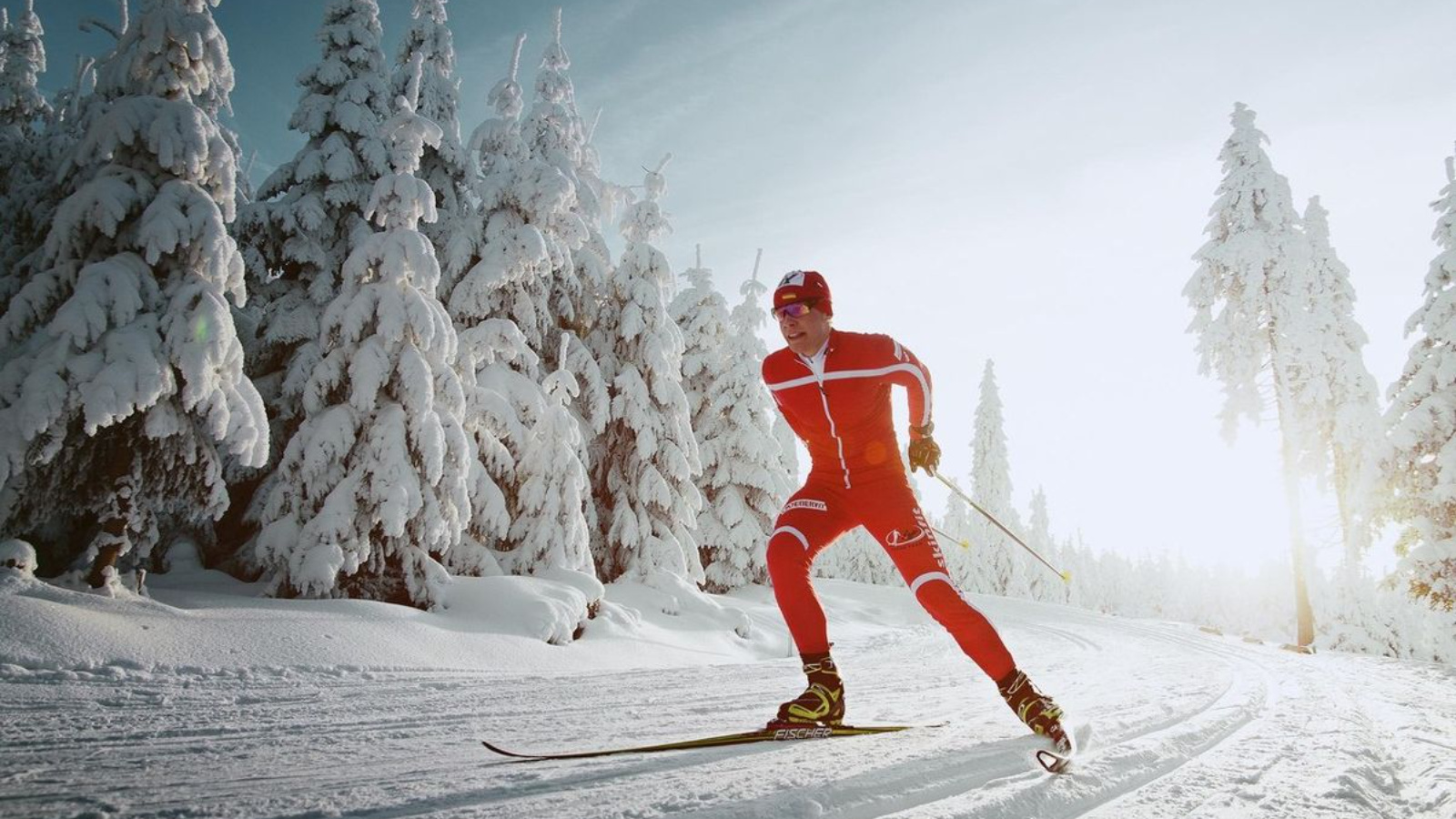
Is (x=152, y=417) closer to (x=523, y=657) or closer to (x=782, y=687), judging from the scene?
(x=523, y=657)

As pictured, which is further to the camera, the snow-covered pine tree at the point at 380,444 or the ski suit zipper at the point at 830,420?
the snow-covered pine tree at the point at 380,444

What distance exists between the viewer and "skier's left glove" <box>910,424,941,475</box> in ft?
13.1

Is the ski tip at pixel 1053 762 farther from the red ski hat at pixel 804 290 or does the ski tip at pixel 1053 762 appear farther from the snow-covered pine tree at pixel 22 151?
the snow-covered pine tree at pixel 22 151

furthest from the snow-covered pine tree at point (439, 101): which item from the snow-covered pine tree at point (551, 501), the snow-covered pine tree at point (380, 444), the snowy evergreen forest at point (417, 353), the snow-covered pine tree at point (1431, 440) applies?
the snow-covered pine tree at point (1431, 440)

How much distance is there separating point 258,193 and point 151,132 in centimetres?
487

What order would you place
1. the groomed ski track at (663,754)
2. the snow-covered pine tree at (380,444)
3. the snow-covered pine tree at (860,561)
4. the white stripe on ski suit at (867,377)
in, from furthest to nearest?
A: the snow-covered pine tree at (860,561), the snow-covered pine tree at (380,444), the white stripe on ski suit at (867,377), the groomed ski track at (663,754)

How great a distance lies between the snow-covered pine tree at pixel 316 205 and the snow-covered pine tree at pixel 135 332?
2.77 meters

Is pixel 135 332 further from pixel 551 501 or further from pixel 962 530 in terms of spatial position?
pixel 962 530

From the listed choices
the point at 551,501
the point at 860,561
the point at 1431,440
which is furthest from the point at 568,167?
the point at 860,561

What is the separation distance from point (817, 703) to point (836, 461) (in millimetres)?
1275

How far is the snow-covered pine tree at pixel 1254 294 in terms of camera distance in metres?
18.5

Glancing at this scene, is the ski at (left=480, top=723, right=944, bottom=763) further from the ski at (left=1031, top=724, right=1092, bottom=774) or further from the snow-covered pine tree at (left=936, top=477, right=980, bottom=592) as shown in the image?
the snow-covered pine tree at (left=936, top=477, right=980, bottom=592)

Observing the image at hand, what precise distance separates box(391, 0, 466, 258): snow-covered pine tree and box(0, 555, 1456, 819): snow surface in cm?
906

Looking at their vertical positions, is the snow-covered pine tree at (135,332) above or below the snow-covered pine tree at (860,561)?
above
